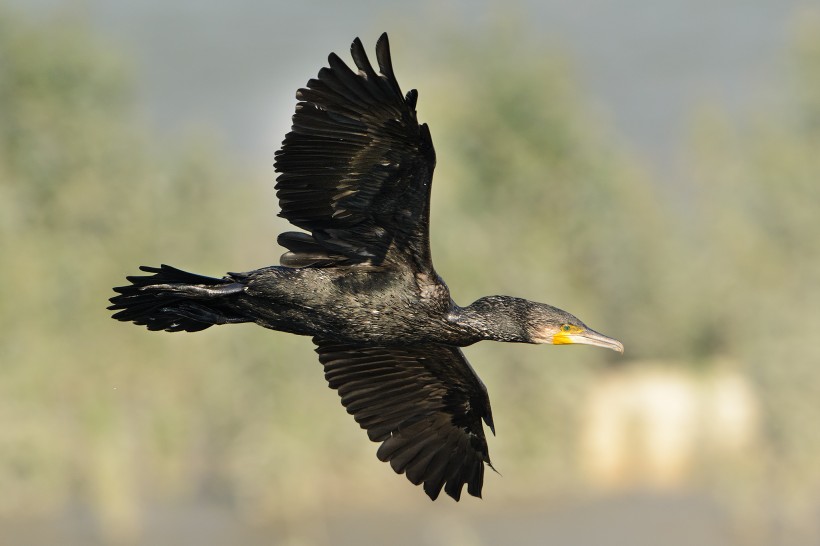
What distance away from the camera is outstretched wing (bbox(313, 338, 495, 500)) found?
317 inches

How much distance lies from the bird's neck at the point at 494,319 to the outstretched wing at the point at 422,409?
106 cm

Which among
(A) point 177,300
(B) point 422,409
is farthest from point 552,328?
(A) point 177,300

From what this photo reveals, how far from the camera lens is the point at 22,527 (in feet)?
58.8

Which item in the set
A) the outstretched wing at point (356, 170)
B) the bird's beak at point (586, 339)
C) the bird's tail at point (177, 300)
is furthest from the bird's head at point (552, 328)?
the bird's tail at point (177, 300)

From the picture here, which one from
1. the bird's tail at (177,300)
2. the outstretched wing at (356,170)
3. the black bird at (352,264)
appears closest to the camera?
the outstretched wing at (356,170)

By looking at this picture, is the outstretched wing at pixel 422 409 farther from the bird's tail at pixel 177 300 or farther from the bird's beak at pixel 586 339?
the bird's tail at pixel 177 300

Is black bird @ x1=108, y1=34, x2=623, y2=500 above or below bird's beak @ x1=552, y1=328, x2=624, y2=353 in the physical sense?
above

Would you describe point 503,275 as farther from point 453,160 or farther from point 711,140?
point 711,140

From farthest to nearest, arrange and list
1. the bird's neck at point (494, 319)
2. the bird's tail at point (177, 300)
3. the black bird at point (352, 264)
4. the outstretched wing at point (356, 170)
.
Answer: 1. the bird's neck at point (494, 319)
2. the bird's tail at point (177, 300)
3. the black bird at point (352, 264)
4. the outstretched wing at point (356, 170)

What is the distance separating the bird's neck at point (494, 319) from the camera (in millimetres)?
6914

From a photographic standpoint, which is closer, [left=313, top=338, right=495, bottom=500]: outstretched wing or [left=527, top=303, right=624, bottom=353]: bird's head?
[left=527, top=303, right=624, bottom=353]: bird's head

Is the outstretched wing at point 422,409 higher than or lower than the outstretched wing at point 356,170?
lower

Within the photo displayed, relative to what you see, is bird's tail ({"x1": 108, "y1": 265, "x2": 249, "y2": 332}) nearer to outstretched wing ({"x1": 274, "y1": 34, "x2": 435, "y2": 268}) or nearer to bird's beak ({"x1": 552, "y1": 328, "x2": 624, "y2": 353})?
outstretched wing ({"x1": 274, "y1": 34, "x2": 435, "y2": 268})

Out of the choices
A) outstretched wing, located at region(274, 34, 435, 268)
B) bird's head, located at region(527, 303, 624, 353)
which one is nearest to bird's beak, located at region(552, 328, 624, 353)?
bird's head, located at region(527, 303, 624, 353)
